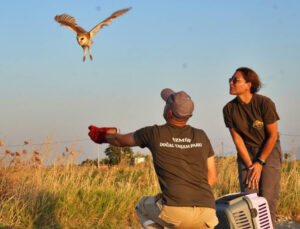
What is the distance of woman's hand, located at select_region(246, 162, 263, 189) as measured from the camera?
200 inches

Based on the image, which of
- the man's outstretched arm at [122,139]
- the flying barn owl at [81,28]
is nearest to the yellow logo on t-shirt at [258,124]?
the man's outstretched arm at [122,139]

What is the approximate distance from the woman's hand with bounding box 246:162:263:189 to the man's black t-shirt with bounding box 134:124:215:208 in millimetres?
1487

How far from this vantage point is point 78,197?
7547 mm

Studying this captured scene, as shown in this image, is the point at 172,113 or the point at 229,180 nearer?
the point at 172,113

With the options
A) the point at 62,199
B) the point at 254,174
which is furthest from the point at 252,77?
the point at 62,199

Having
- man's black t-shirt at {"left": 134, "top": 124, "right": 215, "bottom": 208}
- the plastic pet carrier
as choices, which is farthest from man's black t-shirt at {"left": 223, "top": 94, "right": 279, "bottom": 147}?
man's black t-shirt at {"left": 134, "top": 124, "right": 215, "bottom": 208}

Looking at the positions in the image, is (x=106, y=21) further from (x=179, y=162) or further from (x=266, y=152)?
(x=179, y=162)

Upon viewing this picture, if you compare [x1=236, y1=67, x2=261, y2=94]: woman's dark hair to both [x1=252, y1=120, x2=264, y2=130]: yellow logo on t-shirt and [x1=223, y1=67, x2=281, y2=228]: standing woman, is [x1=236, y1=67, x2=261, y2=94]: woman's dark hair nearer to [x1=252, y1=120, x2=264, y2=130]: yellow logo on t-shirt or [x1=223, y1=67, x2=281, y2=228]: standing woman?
[x1=223, y1=67, x2=281, y2=228]: standing woman

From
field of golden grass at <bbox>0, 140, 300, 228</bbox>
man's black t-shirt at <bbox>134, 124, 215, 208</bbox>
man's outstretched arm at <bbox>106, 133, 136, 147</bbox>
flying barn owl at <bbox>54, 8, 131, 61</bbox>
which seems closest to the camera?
man's black t-shirt at <bbox>134, 124, 215, 208</bbox>

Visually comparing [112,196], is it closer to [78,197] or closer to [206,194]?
[78,197]

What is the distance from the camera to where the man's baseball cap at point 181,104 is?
365 cm

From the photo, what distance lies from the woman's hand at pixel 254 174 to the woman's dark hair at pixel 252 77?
82 centimetres

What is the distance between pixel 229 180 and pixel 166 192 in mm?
6113

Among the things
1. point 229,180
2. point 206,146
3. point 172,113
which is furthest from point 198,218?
point 229,180
